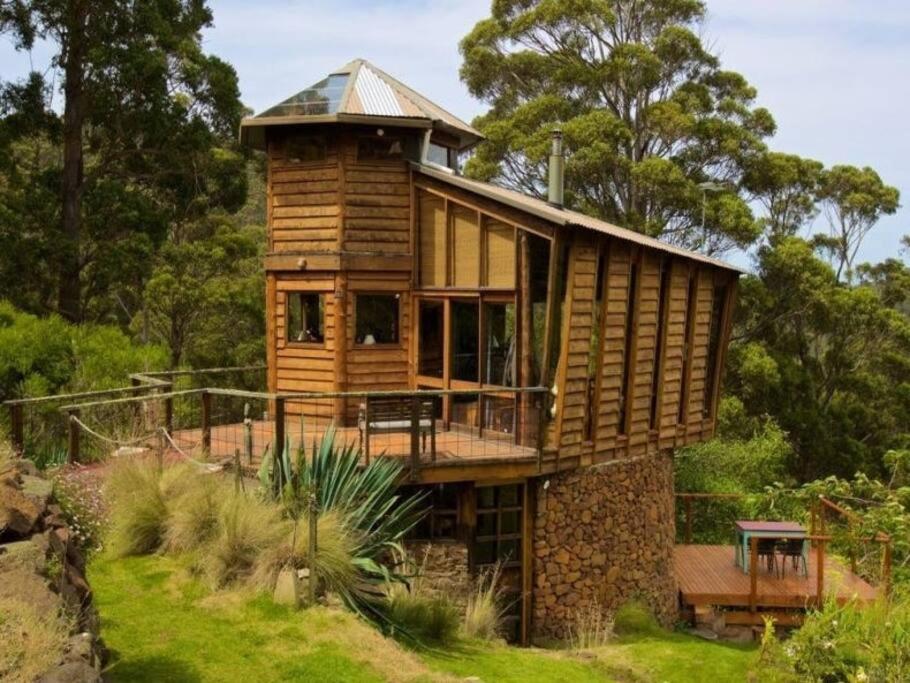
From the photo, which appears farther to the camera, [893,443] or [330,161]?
[893,443]

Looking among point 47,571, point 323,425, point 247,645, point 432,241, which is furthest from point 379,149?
point 47,571

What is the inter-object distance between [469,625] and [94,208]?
16.0 m

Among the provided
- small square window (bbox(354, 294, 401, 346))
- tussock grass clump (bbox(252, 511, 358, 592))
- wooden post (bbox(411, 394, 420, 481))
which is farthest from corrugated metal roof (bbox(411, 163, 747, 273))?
tussock grass clump (bbox(252, 511, 358, 592))

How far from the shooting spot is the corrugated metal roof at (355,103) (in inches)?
526

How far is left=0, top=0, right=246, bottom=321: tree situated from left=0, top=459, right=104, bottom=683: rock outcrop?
50.1ft

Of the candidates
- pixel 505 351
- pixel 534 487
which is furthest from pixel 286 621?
pixel 505 351

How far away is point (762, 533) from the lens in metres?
14.3

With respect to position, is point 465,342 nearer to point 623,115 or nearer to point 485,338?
point 485,338

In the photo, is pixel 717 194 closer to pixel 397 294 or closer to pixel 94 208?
pixel 397 294

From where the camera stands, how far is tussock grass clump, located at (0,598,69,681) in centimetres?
423

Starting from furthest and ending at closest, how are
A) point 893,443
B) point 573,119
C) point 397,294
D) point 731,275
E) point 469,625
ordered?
point 893,443
point 573,119
point 731,275
point 397,294
point 469,625

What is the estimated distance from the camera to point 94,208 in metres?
21.3

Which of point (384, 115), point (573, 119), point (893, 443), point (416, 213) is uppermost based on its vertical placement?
point (573, 119)

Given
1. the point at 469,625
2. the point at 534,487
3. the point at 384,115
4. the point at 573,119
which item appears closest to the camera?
the point at 469,625
